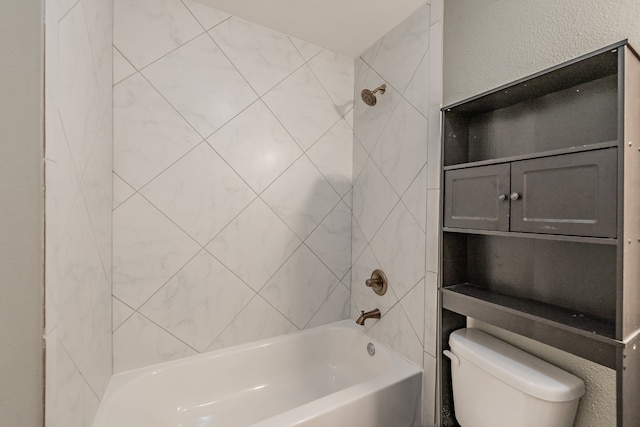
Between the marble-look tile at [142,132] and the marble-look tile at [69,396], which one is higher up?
the marble-look tile at [142,132]

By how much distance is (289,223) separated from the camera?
1.73 meters

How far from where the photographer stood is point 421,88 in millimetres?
1390

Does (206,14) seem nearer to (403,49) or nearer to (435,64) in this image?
(403,49)

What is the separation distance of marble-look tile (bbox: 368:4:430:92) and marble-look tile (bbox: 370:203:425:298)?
71 cm

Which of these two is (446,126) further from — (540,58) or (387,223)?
(387,223)

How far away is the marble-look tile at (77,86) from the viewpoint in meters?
0.68

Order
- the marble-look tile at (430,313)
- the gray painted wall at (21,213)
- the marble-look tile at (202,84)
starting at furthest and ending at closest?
1. the marble-look tile at (202,84)
2. the marble-look tile at (430,313)
3. the gray painted wall at (21,213)

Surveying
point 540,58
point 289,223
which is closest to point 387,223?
point 289,223

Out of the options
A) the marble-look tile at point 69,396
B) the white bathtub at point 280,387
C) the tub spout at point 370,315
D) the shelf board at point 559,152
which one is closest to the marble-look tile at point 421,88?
the shelf board at point 559,152

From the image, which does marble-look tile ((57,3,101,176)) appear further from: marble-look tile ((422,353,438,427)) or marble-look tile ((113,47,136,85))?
marble-look tile ((422,353,438,427))

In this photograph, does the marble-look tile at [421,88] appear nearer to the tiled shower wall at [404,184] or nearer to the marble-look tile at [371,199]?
the tiled shower wall at [404,184]

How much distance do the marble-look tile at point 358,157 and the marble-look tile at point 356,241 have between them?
1.01 ft

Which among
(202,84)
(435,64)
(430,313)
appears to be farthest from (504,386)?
(202,84)

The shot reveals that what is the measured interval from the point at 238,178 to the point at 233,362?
1.03m
